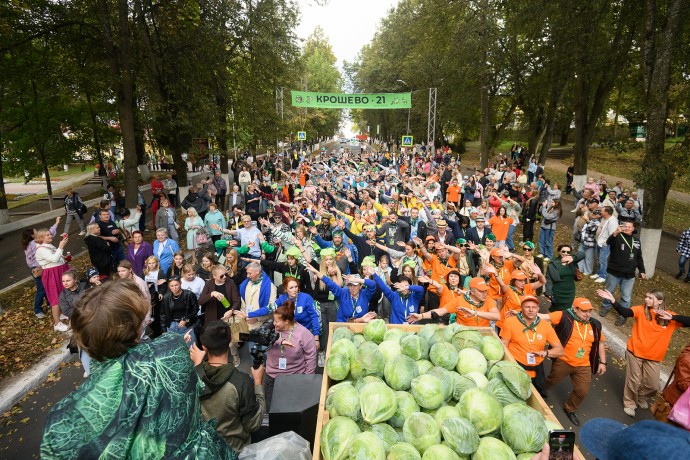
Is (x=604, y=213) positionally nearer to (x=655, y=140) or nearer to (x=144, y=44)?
(x=655, y=140)

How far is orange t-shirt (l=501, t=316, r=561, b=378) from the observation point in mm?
4633

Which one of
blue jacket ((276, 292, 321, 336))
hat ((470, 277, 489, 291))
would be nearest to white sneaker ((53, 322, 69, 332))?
blue jacket ((276, 292, 321, 336))

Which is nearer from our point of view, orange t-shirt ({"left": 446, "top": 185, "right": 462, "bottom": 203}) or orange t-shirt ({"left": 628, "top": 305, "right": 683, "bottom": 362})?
orange t-shirt ({"left": 628, "top": 305, "right": 683, "bottom": 362})

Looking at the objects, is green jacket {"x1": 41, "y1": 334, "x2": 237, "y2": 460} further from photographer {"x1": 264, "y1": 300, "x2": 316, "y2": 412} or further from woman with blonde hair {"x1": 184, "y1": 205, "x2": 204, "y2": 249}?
woman with blonde hair {"x1": 184, "y1": 205, "x2": 204, "y2": 249}

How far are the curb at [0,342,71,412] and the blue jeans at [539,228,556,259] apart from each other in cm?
1146

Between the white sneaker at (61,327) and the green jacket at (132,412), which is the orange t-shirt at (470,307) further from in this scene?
the white sneaker at (61,327)

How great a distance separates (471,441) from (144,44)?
1719 cm

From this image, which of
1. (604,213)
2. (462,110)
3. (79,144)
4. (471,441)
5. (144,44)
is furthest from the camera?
(462,110)

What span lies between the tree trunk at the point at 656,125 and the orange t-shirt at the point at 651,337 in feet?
17.3

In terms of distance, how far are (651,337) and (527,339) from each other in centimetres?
174

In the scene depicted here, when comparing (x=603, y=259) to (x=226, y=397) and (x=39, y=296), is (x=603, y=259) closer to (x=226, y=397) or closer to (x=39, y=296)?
(x=226, y=397)

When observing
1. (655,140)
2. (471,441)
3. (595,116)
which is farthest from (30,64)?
(595,116)

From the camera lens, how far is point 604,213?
8.45 m

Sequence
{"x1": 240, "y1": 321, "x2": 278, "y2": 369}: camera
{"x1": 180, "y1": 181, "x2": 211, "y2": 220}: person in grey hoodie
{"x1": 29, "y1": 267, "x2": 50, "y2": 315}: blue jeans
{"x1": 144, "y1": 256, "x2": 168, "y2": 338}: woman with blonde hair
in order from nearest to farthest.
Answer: {"x1": 240, "y1": 321, "x2": 278, "y2": 369}: camera → {"x1": 144, "y1": 256, "x2": 168, "y2": 338}: woman with blonde hair → {"x1": 29, "y1": 267, "x2": 50, "y2": 315}: blue jeans → {"x1": 180, "y1": 181, "x2": 211, "y2": 220}: person in grey hoodie
